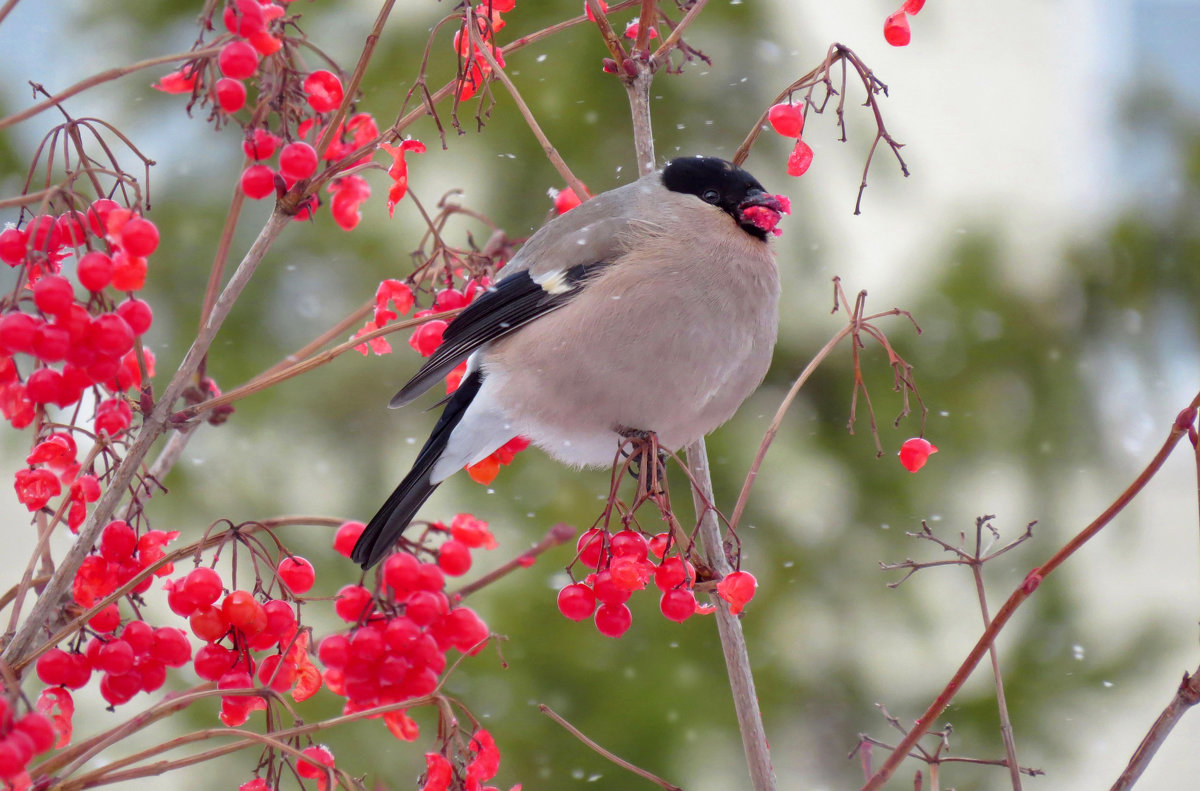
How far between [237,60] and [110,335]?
0.17 metres

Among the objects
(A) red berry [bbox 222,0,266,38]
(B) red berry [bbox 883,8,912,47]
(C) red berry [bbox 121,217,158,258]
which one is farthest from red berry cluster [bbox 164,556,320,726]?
(B) red berry [bbox 883,8,912,47]

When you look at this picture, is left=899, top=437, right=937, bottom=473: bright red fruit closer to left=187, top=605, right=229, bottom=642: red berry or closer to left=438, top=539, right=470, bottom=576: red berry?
left=438, top=539, right=470, bottom=576: red berry

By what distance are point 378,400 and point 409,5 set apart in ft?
2.91

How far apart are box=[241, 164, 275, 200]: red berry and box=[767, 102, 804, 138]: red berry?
0.38 meters

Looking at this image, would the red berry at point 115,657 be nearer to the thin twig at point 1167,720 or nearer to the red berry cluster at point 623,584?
the red berry cluster at point 623,584

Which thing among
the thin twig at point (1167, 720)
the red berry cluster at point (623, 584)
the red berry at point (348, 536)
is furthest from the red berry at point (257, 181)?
the thin twig at point (1167, 720)

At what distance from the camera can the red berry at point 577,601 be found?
0.80 meters

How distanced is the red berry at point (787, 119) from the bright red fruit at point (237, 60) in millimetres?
393

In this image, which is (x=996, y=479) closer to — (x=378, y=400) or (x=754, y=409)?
(x=754, y=409)

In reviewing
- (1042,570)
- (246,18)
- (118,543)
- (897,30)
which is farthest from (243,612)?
(897,30)

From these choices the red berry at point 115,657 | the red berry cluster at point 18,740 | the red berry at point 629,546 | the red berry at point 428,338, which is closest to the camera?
the red berry cluster at point 18,740

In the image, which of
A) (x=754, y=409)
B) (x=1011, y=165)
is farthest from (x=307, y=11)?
(x=1011, y=165)

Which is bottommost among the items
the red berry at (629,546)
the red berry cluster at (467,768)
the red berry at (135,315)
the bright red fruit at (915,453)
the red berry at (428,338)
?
the red berry cluster at (467,768)

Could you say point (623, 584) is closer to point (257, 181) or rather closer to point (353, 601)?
point (353, 601)
